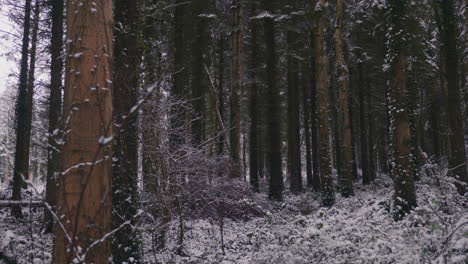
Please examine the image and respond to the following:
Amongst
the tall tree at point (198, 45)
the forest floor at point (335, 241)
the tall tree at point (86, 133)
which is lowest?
the forest floor at point (335, 241)

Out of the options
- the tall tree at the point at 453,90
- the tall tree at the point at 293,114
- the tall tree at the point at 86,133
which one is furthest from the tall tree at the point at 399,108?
the tall tree at the point at 293,114

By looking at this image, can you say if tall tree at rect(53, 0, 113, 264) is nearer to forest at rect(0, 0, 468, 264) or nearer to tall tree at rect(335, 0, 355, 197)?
forest at rect(0, 0, 468, 264)

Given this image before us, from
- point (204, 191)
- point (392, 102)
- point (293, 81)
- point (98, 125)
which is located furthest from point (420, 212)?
point (293, 81)

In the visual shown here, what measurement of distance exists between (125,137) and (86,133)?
11.3ft

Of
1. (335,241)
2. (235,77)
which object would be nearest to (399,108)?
(335,241)

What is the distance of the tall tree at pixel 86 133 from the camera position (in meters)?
2.33

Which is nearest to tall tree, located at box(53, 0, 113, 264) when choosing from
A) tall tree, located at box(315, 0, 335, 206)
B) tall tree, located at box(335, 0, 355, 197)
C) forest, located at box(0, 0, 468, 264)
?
forest, located at box(0, 0, 468, 264)

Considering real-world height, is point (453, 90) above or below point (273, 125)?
above

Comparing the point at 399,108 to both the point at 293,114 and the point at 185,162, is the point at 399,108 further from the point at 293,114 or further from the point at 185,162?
the point at 293,114

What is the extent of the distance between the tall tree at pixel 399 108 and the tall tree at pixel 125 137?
6.45 m

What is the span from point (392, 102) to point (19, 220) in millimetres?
11682

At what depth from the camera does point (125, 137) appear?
5820 millimetres

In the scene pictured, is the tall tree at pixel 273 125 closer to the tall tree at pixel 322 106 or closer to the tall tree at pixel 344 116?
the tall tree at pixel 322 106

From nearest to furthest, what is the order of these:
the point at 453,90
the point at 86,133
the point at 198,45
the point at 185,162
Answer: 1. the point at 86,133
2. the point at 185,162
3. the point at 453,90
4. the point at 198,45
